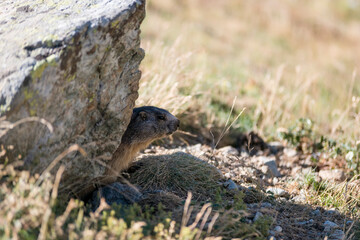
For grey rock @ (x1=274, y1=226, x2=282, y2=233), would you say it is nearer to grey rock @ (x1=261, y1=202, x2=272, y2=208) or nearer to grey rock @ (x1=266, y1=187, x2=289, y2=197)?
grey rock @ (x1=261, y1=202, x2=272, y2=208)

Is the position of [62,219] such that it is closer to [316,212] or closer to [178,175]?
[178,175]

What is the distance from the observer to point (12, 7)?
448 centimetres

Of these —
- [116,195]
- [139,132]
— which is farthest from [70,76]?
[139,132]

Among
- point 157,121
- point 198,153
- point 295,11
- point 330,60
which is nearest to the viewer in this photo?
point 157,121

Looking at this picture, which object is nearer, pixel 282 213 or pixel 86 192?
pixel 86 192

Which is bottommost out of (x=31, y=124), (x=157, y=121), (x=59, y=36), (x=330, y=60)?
(x=330, y=60)

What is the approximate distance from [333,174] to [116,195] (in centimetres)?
355

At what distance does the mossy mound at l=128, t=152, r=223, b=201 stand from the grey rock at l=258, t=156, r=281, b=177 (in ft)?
3.92

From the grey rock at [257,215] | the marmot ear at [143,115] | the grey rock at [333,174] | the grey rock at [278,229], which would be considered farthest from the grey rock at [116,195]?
the grey rock at [333,174]

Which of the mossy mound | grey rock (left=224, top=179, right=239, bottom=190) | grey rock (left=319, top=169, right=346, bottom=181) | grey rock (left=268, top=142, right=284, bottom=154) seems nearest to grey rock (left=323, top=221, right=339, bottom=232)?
grey rock (left=224, top=179, right=239, bottom=190)

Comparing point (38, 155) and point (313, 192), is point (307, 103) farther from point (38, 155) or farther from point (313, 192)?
point (38, 155)

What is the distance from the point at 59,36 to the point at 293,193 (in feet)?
11.9

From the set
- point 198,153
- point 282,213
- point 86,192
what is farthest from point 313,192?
point 86,192

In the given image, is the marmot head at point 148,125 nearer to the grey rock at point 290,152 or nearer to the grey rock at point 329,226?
the grey rock at point 329,226
